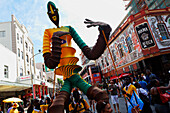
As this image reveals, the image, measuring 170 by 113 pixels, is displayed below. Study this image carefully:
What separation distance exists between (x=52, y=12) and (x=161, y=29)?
1389cm

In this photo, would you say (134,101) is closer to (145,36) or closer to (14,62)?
(145,36)

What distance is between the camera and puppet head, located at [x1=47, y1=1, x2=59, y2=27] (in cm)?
208

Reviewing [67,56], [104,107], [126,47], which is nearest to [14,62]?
[126,47]

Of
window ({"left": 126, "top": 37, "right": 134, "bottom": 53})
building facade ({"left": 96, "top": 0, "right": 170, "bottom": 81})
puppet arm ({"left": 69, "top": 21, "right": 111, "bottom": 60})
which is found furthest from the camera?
window ({"left": 126, "top": 37, "right": 134, "bottom": 53})

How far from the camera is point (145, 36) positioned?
39.5 ft

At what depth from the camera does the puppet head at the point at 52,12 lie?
208 cm

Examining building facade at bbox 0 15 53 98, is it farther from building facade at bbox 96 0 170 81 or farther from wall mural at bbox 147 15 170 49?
wall mural at bbox 147 15 170 49

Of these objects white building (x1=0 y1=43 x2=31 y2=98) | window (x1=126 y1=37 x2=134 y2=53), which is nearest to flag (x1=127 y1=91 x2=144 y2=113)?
window (x1=126 y1=37 x2=134 y2=53)

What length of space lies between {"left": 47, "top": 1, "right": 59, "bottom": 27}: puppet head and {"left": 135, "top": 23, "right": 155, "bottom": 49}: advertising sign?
11649mm

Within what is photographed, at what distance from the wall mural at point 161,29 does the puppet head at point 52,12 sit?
1240cm

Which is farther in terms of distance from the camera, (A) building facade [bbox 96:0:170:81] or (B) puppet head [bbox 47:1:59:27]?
(A) building facade [bbox 96:0:170:81]

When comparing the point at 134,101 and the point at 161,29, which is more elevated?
the point at 161,29

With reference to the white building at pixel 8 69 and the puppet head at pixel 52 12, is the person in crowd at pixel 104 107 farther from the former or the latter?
the white building at pixel 8 69

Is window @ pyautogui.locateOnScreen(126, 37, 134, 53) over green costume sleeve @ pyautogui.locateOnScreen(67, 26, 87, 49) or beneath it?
over
